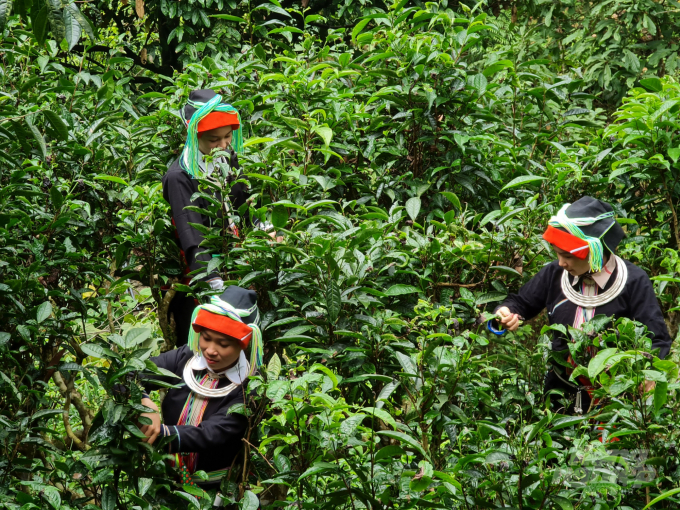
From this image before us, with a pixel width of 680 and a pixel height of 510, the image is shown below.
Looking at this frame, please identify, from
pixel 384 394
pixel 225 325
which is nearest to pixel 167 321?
pixel 225 325

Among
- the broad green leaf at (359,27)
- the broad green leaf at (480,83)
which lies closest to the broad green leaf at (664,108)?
the broad green leaf at (480,83)

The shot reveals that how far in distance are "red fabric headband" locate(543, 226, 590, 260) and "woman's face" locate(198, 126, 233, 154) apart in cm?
159

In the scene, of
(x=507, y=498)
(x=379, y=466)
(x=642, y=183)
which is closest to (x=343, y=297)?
(x=379, y=466)

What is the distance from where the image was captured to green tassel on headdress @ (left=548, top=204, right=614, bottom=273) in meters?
3.09

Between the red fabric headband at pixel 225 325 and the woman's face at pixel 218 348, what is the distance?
1.3 inches

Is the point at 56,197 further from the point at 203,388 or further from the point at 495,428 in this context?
the point at 495,428

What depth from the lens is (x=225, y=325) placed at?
107 inches

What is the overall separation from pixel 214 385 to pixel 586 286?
1.61 meters

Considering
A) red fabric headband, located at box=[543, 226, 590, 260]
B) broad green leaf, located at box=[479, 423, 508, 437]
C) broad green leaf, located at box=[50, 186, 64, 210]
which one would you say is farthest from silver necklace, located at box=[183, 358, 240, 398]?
red fabric headband, located at box=[543, 226, 590, 260]

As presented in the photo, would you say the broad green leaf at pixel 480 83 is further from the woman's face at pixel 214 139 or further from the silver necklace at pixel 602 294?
the woman's face at pixel 214 139

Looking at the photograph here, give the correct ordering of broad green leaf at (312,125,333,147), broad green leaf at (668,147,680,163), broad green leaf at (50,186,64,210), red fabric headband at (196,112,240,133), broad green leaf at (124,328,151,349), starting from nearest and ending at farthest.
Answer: broad green leaf at (124,328,151,349)
broad green leaf at (50,186,64,210)
broad green leaf at (312,125,333,147)
broad green leaf at (668,147,680,163)
red fabric headband at (196,112,240,133)

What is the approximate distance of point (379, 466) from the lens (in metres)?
2.05

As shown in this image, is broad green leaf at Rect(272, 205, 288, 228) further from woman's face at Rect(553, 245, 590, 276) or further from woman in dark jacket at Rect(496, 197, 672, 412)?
Answer: woman's face at Rect(553, 245, 590, 276)

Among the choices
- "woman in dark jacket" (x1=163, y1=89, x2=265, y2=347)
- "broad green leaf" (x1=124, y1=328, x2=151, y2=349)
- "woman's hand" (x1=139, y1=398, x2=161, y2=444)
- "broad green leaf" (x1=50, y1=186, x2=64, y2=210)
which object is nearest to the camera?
"broad green leaf" (x1=124, y1=328, x2=151, y2=349)
